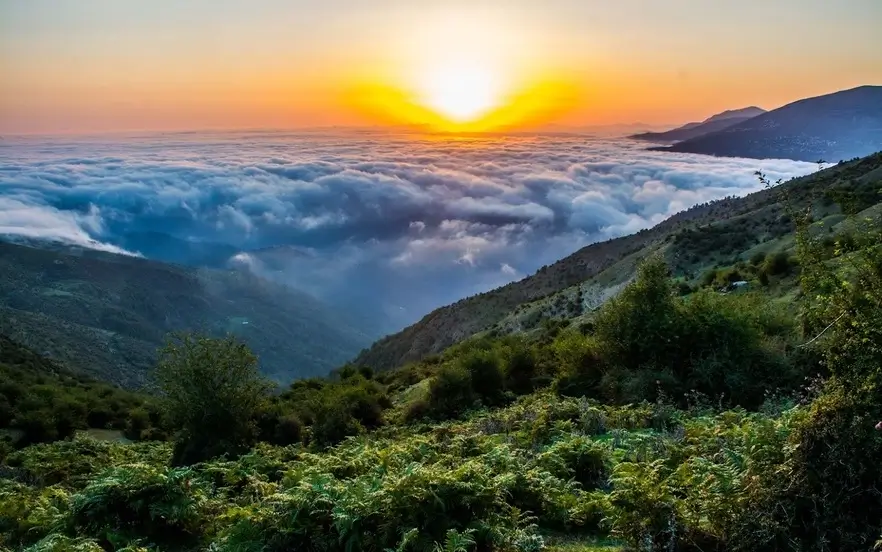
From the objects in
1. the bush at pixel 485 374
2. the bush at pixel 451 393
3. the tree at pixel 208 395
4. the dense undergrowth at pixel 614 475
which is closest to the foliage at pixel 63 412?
the dense undergrowth at pixel 614 475

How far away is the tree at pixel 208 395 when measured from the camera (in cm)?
1792

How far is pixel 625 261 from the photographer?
57.7 m

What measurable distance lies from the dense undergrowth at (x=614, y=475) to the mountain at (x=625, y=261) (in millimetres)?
2908

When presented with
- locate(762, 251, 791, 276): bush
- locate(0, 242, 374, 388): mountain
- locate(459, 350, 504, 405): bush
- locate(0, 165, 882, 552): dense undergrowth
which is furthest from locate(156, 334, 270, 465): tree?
locate(0, 242, 374, 388): mountain

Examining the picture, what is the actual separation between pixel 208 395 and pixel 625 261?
155 ft

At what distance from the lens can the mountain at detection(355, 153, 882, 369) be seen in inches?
1703

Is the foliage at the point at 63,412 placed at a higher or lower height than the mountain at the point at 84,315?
higher

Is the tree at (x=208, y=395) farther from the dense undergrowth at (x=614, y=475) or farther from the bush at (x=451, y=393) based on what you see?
the bush at (x=451, y=393)

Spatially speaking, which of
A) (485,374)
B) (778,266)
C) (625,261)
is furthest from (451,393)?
(625,261)

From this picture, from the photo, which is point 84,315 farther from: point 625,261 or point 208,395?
point 208,395

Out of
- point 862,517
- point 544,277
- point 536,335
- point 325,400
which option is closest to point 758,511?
point 862,517

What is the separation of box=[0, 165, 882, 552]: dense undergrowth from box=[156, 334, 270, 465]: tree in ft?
0.96

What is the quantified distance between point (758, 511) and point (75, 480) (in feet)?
46.4

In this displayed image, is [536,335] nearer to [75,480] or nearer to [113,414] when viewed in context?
[113,414]
